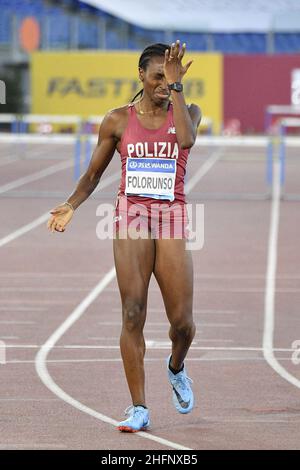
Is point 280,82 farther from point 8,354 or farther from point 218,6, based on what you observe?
point 8,354

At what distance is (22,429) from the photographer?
8.44 meters

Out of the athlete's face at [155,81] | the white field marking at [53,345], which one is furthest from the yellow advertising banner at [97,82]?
the athlete's face at [155,81]

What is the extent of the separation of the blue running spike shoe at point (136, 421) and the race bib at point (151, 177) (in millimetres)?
1191

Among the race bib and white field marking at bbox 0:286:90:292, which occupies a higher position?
the race bib

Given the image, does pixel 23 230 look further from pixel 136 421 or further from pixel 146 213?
pixel 136 421

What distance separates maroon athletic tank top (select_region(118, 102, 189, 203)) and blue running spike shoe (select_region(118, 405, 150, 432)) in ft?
3.85

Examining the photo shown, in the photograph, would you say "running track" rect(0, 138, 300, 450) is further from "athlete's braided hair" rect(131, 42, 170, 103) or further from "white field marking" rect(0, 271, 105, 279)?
"athlete's braided hair" rect(131, 42, 170, 103)

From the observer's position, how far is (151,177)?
8430mm

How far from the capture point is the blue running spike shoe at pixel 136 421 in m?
8.30

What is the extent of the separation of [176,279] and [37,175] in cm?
2678

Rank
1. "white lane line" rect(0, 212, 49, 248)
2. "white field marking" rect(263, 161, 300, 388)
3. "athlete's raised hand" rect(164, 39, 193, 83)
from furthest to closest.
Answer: "white lane line" rect(0, 212, 49, 248), "white field marking" rect(263, 161, 300, 388), "athlete's raised hand" rect(164, 39, 193, 83)

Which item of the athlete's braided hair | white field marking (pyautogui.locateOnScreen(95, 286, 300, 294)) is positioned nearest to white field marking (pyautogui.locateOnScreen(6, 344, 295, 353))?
white field marking (pyautogui.locateOnScreen(95, 286, 300, 294))

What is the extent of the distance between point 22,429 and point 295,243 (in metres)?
12.5

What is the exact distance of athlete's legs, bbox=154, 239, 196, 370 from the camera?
8.48m
